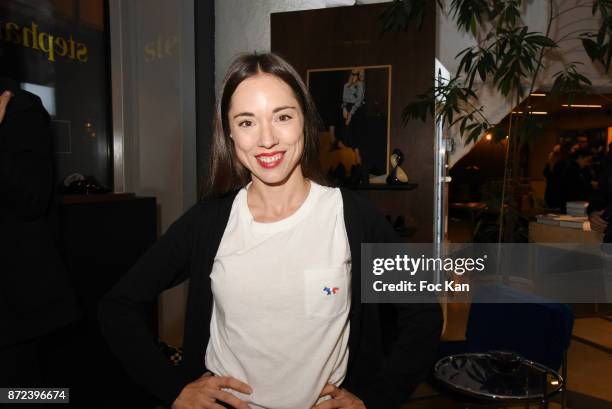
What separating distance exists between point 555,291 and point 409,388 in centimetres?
419

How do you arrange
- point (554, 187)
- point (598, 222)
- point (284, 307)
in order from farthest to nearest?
1. point (554, 187)
2. point (598, 222)
3. point (284, 307)

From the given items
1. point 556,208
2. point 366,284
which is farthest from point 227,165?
point 556,208

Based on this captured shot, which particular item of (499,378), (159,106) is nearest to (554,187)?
(159,106)

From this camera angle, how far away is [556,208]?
23.1ft

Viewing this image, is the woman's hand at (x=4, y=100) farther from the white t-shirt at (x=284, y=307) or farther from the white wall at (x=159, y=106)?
the white wall at (x=159, y=106)

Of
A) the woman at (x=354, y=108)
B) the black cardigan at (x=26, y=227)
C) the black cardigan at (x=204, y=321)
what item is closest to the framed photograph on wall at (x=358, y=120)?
the woman at (x=354, y=108)

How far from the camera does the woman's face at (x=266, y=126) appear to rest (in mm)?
1149

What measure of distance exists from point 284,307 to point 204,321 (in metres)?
0.23

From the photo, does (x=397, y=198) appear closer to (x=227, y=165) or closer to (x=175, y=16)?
(x=175, y=16)

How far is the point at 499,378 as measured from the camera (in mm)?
1993

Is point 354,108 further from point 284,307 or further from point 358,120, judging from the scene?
point 284,307

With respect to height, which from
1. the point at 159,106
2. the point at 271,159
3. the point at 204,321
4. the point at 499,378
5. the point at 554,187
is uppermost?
the point at 159,106

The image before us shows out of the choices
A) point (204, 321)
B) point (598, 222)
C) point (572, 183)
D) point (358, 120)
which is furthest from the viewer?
point (572, 183)

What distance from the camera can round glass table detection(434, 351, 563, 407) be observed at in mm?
1847
